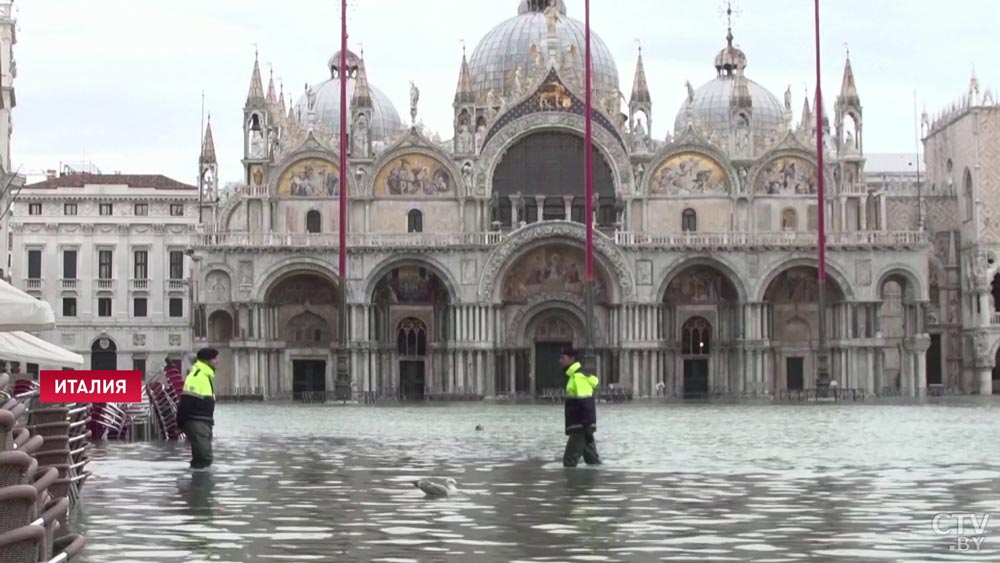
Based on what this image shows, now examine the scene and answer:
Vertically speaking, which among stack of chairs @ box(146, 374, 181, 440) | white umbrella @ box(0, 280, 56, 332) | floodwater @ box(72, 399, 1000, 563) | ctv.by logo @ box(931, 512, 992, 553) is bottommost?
ctv.by logo @ box(931, 512, 992, 553)

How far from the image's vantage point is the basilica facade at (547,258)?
7812 centimetres

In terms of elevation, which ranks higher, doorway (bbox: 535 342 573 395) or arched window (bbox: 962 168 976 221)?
arched window (bbox: 962 168 976 221)

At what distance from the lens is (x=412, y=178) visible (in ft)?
267

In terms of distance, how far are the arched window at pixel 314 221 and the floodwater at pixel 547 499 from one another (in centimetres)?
4626

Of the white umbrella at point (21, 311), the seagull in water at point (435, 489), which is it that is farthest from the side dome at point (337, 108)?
the white umbrella at point (21, 311)

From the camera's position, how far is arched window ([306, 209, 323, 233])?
8125cm

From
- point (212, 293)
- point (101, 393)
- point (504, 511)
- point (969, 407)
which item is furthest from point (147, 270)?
point (504, 511)

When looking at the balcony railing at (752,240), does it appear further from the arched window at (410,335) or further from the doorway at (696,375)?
the arched window at (410,335)

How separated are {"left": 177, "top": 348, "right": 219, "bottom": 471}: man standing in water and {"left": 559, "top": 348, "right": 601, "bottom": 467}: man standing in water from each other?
175 inches

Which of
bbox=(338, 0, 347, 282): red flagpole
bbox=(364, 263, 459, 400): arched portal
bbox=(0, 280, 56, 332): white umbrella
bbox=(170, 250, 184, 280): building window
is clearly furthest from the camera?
bbox=(170, 250, 184, 280): building window

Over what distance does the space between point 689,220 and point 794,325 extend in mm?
6711
